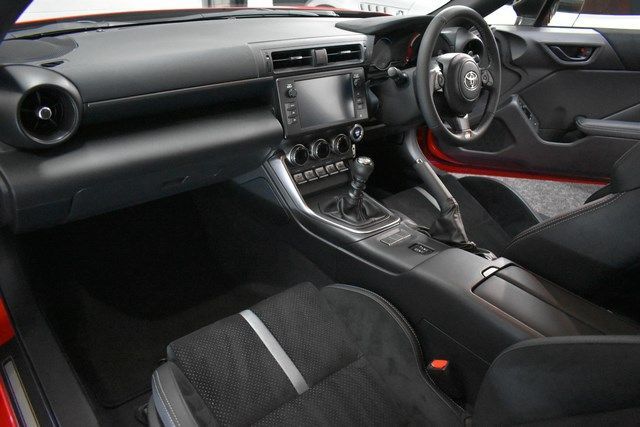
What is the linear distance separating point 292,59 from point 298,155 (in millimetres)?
309

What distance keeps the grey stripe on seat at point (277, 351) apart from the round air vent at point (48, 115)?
0.60 metres

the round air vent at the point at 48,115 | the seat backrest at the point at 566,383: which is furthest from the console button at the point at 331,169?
the seat backrest at the point at 566,383

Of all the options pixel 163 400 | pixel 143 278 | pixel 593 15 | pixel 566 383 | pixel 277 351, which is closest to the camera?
pixel 566 383

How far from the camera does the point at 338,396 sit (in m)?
1.17

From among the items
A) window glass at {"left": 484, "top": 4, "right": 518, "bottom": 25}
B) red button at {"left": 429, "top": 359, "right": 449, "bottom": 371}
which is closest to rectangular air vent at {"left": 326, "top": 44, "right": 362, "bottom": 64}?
red button at {"left": 429, "top": 359, "right": 449, "bottom": 371}

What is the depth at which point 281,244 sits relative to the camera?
6.12 ft

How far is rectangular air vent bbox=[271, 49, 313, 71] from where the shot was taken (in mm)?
1523

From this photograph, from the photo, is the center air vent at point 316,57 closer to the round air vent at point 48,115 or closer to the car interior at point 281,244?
the car interior at point 281,244

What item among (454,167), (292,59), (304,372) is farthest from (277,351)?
(454,167)

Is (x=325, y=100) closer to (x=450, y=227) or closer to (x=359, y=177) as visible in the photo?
(x=359, y=177)

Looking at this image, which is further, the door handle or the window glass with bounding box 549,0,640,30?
the window glass with bounding box 549,0,640,30

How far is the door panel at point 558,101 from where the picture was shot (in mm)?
2359

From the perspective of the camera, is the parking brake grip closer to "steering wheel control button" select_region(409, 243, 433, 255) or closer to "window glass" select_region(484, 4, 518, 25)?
"steering wheel control button" select_region(409, 243, 433, 255)

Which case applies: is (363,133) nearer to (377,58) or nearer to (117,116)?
(377,58)
